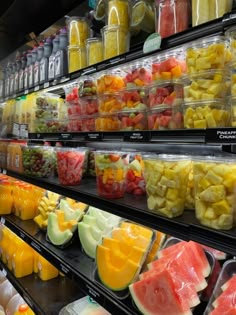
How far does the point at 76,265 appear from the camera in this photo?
1558mm

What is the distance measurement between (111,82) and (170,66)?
362 mm

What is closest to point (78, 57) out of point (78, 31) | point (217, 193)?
point (78, 31)

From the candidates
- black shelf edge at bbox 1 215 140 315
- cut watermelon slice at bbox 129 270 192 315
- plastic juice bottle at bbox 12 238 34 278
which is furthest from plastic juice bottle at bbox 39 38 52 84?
cut watermelon slice at bbox 129 270 192 315

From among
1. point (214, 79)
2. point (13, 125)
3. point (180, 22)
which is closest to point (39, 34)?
point (13, 125)

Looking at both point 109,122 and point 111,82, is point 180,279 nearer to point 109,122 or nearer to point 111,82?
point 109,122

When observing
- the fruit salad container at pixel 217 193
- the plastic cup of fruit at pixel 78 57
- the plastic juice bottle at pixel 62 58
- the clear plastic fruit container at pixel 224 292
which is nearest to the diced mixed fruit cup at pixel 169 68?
the fruit salad container at pixel 217 193

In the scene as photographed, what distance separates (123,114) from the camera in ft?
4.35

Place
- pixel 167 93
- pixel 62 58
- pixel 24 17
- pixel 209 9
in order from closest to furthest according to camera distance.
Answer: pixel 209 9
pixel 167 93
pixel 62 58
pixel 24 17

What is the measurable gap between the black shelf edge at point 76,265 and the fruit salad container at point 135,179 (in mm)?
448

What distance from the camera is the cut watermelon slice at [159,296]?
3.49 ft

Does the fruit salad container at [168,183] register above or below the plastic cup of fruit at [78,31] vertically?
below

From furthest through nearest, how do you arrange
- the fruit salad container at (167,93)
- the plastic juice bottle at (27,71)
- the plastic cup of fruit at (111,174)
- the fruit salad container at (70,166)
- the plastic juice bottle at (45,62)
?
the plastic juice bottle at (27,71), the plastic juice bottle at (45,62), the fruit salad container at (70,166), the plastic cup of fruit at (111,174), the fruit salad container at (167,93)

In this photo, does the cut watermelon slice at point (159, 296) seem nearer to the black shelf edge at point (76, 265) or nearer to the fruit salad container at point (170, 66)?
the black shelf edge at point (76, 265)

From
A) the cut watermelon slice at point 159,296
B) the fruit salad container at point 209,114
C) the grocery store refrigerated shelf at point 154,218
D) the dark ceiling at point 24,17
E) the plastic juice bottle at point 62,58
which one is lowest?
the cut watermelon slice at point 159,296
